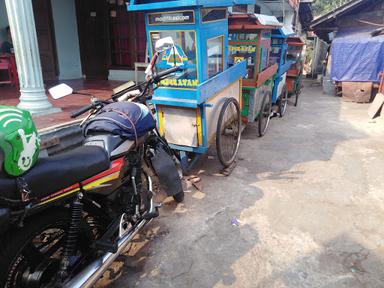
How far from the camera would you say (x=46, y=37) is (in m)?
7.55

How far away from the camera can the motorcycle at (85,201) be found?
1.60 metres

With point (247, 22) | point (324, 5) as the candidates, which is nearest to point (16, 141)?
point (247, 22)

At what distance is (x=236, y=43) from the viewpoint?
5223 millimetres

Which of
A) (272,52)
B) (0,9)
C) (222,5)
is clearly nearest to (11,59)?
(0,9)

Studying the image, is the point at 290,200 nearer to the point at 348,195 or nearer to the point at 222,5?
the point at 348,195

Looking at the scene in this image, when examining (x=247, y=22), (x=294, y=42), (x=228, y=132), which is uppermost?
(x=247, y=22)

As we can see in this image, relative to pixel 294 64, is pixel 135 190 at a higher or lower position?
lower

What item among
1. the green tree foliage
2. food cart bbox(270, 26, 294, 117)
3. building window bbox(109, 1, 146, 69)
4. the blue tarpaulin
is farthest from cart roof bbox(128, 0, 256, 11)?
the green tree foliage

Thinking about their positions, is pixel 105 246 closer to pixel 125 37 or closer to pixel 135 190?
pixel 135 190

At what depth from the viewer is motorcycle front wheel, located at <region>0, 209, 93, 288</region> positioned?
160 centimetres

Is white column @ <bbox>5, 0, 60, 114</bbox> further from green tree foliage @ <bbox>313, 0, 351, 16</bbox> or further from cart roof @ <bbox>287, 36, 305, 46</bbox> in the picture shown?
green tree foliage @ <bbox>313, 0, 351, 16</bbox>

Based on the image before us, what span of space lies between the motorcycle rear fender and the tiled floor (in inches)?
67.1

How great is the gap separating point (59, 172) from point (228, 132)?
3039 mm

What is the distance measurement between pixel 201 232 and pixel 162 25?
2241mm
